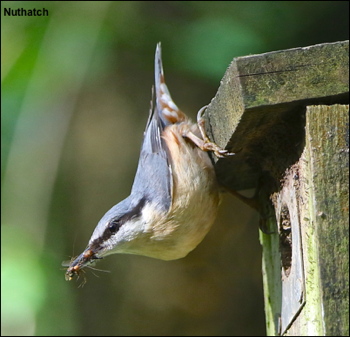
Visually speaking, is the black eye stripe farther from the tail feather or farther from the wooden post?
the wooden post

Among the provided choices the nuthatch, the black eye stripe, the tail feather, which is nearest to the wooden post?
the nuthatch

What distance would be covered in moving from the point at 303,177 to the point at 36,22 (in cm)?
176

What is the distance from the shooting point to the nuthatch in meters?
2.03

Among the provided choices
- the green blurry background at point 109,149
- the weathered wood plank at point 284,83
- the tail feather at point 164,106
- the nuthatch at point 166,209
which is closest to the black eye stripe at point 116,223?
the nuthatch at point 166,209

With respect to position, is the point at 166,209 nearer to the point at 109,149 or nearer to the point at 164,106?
the point at 164,106

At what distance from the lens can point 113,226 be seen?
207 cm

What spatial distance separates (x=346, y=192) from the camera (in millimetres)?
1330

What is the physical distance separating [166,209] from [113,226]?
189 mm

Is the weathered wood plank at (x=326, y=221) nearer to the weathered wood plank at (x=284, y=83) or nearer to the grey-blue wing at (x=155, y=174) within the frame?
the weathered wood plank at (x=284, y=83)

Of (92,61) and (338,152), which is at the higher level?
(92,61)

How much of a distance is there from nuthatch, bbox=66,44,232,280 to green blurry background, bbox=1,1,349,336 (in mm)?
572

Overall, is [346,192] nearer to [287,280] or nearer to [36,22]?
[287,280]

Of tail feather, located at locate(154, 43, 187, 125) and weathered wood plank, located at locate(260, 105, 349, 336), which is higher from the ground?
tail feather, located at locate(154, 43, 187, 125)

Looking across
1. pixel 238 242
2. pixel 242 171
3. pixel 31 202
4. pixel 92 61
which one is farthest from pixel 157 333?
pixel 242 171
